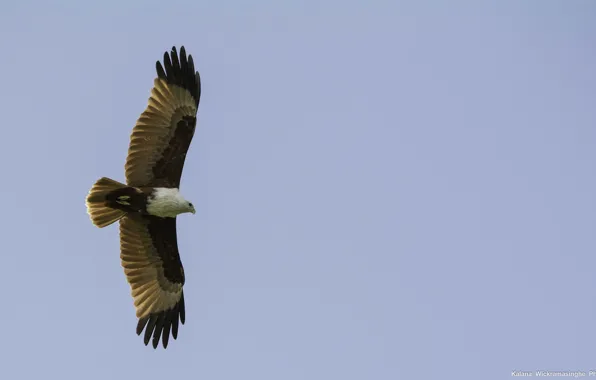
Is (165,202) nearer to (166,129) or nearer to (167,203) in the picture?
(167,203)

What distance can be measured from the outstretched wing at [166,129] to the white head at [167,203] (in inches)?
5.5

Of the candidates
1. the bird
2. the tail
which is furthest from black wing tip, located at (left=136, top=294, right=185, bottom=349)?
the tail

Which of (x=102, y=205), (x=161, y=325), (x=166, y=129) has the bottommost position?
A: (x=161, y=325)

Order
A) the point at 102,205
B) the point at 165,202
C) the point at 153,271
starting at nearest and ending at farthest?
the point at 102,205, the point at 165,202, the point at 153,271

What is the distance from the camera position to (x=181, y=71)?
14078 mm

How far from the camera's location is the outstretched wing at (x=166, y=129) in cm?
1373

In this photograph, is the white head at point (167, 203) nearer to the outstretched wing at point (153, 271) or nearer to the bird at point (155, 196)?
the bird at point (155, 196)

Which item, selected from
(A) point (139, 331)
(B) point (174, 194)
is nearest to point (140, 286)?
(A) point (139, 331)

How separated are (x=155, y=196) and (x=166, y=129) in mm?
947

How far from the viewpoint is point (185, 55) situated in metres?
14.0

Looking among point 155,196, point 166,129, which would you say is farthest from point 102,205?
point 166,129

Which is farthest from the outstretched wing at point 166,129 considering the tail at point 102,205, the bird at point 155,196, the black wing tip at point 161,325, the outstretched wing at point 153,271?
the black wing tip at point 161,325

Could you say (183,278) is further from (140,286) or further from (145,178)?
(145,178)

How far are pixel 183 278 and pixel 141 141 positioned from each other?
2.35 m
